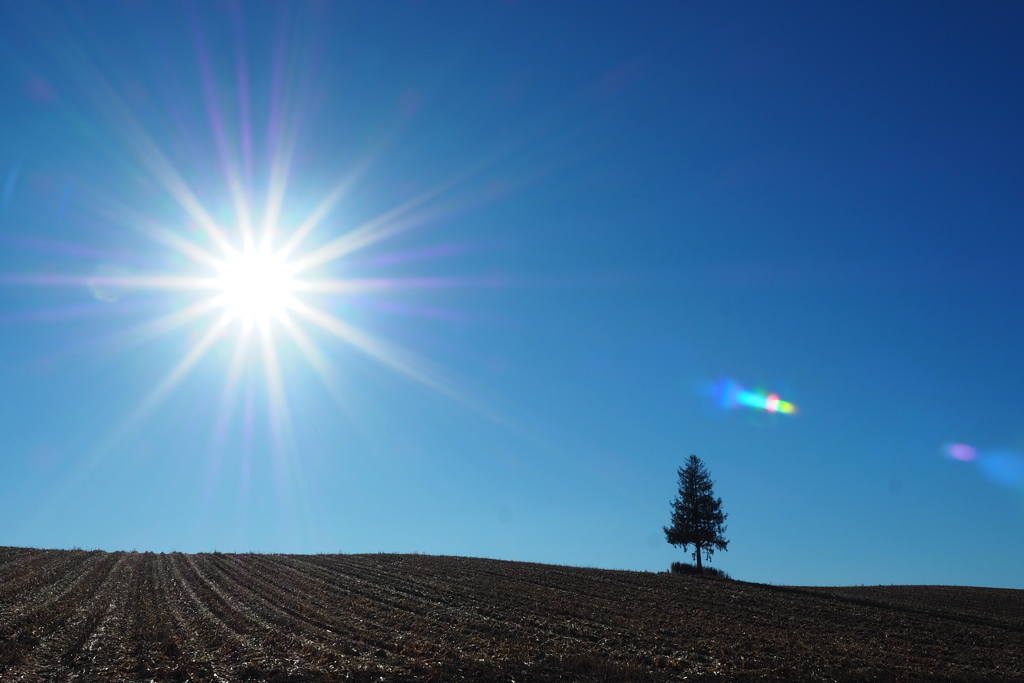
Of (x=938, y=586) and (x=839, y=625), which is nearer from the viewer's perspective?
(x=839, y=625)

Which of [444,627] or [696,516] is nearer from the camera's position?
[444,627]

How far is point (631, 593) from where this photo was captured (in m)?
34.0

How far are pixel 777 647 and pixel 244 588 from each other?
2241cm

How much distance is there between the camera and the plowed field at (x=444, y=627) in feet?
54.0

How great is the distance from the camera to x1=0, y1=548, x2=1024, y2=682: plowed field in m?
16.5

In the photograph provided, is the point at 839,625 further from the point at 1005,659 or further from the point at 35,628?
the point at 35,628

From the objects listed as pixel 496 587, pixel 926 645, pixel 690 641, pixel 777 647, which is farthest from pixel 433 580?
pixel 926 645

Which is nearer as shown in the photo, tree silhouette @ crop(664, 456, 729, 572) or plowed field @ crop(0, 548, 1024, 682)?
plowed field @ crop(0, 548, 1024, 682)

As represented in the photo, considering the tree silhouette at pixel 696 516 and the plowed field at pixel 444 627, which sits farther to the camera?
the tree silhouette at pixel 696 516

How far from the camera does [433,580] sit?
34625mm

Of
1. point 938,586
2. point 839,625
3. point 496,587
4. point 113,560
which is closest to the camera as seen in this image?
point 839,625

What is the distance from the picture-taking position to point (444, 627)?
878 inches

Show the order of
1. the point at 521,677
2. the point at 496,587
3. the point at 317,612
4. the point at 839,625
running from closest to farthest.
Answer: the point at 521,677 → the point at 317,612 → the point at 839,625 → the point at 496,587

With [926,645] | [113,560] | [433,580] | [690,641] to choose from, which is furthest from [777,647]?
[113,560]
